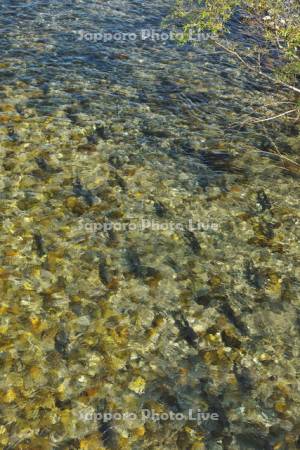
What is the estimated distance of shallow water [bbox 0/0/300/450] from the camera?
1008 cm

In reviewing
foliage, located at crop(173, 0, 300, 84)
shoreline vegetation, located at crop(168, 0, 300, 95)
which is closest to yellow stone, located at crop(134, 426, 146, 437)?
shoreline vegetation, located at crop(168, 0, 300, 95)

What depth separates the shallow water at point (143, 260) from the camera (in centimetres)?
1008

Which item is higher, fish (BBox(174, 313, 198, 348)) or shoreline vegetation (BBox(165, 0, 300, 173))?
shoreline vegetation (BBox(165, 0, 300, 173))

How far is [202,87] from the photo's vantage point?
76.0ft

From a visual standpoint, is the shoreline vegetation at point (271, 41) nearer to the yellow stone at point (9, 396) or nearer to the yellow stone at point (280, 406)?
the yellow stone at point (280, 406)

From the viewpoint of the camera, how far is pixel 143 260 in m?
13.6

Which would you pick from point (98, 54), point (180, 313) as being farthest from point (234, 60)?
point (180, 313)

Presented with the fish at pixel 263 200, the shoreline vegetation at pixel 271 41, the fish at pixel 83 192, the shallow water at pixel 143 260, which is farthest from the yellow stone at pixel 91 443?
the shoreline vegetation at pixel 271 41

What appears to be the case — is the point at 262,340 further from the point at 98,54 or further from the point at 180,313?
the point at 98,54

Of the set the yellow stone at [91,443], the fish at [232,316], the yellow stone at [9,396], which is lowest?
the yellow stone at [91,443]

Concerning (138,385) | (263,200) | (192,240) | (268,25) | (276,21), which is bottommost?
(138,385)

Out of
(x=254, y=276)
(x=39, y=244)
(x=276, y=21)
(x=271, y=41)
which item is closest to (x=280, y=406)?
(x=254, y=276)

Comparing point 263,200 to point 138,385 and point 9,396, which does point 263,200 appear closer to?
point 138,385

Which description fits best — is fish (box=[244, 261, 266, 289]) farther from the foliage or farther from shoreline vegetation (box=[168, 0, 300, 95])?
the foliage
